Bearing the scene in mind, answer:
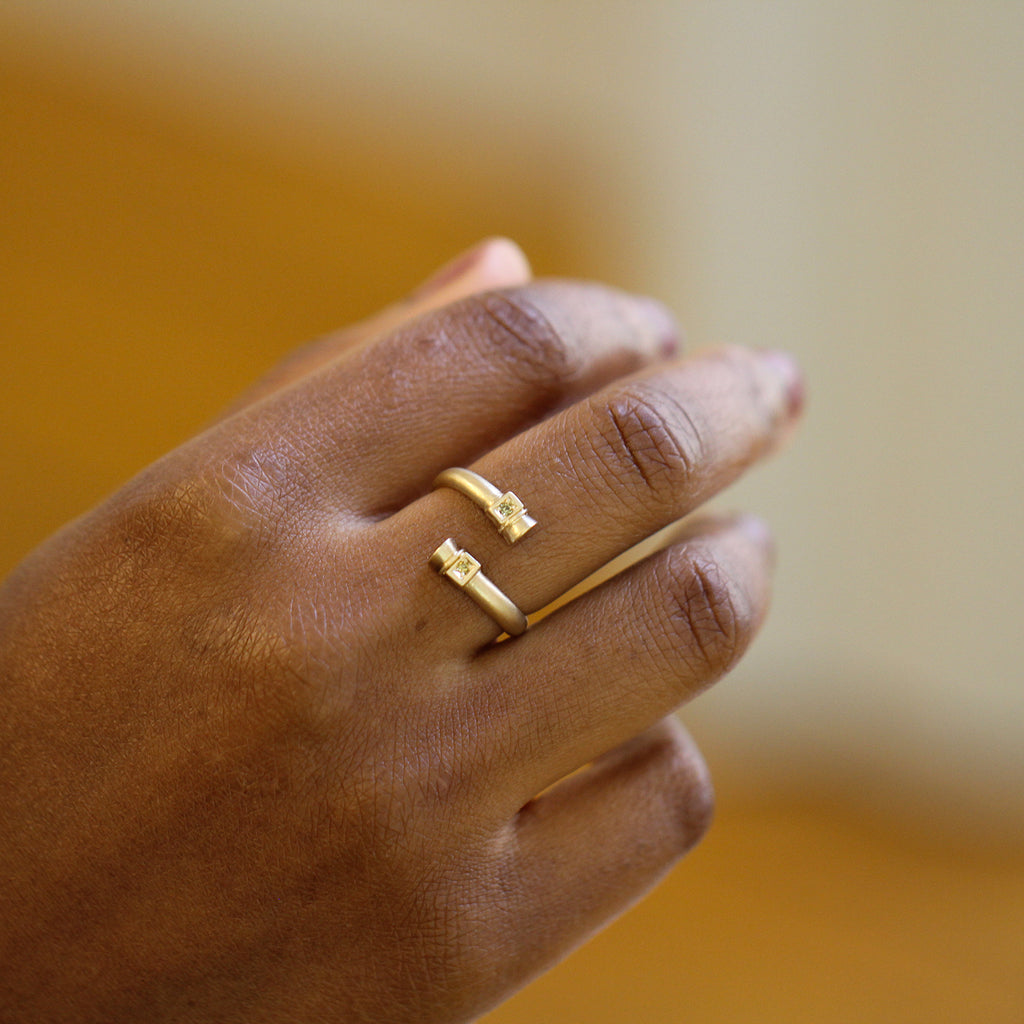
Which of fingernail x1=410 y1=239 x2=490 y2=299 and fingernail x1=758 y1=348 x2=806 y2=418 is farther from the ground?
fingernail x1=410 y1=239 x2=490 y2=299

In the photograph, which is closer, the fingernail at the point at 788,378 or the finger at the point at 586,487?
the finger at the point at 586,487

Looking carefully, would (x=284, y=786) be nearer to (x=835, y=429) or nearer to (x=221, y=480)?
A: (x=221, y=480)

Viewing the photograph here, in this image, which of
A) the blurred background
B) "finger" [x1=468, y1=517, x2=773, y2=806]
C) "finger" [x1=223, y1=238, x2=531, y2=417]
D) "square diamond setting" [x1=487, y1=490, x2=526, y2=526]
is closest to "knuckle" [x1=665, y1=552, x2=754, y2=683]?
"finger" [x1=468, y1=517, x2=773, y2=806]

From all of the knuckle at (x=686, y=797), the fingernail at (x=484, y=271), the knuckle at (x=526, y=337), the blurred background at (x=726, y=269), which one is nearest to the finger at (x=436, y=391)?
the knuckle at (x=526, y=337)

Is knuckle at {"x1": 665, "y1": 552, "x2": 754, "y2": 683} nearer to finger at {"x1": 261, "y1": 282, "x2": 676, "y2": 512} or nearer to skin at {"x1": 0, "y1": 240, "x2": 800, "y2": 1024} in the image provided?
skin at {"x1": 0, "y1": 240, "x2": 800, "y2": 1024}

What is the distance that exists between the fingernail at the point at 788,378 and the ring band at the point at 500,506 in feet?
0.82

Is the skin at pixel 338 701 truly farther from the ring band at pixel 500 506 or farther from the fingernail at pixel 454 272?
the fingernail at pixel 454 272

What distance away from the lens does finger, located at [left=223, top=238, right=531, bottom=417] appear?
2.44 ft

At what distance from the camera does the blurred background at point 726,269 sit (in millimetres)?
1502

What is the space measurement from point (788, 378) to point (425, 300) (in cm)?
28

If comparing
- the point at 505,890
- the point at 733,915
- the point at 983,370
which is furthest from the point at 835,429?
the point at 505,890

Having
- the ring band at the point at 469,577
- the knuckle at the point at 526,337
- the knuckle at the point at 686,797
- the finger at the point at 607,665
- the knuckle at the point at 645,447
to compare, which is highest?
the knuckle at the point at 526,337

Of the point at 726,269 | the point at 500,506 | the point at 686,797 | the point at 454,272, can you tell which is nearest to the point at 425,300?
the point at 454,272

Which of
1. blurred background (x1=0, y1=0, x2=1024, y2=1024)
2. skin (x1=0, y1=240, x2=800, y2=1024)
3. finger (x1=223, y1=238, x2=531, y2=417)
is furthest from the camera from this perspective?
blurred background (x1=0, y1=0, x2=1024, y2=1024)
